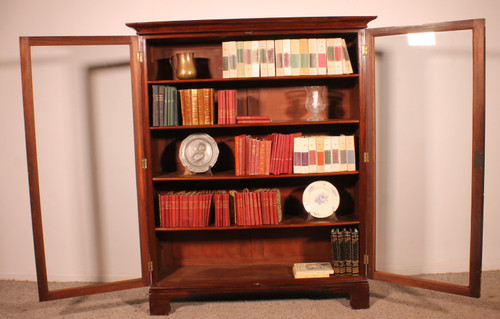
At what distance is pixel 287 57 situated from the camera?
2523mm

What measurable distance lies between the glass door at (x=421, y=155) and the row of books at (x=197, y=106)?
1325 millimetres

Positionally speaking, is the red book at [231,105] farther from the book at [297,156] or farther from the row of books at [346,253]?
the row of books at [346,253]

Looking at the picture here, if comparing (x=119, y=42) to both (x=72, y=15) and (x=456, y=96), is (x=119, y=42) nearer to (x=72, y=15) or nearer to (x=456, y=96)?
(x=72, y=15)

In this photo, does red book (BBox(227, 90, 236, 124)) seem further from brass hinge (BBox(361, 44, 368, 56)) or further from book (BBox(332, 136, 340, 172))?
brass hinge (BBox(361, 44, 368, 56))

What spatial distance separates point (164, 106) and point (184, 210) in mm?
716

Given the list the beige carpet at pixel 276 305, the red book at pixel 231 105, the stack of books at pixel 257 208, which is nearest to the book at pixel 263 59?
the red book at pixel 231 105

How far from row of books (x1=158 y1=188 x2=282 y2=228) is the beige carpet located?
561 mm

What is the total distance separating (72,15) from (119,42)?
0.83 meters

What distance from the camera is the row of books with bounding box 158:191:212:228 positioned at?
2.59 m

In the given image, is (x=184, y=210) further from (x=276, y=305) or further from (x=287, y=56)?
(x=287, y=56)

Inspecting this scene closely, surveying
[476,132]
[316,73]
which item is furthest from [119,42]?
[476,132]

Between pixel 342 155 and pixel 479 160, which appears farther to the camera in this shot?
pixel 342 155

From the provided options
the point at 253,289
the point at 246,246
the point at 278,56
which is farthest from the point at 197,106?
the point at 253,289

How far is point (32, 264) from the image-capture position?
314 centimetres
